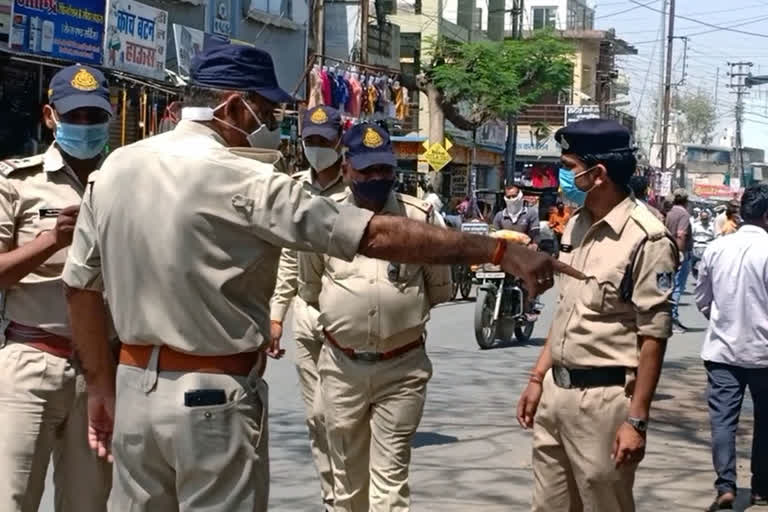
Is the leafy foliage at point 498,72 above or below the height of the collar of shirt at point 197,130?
above

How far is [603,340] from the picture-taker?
511cm

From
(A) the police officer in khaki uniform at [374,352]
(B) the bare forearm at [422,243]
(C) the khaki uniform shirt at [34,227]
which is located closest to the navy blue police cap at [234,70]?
(B) the bare forearm at [422,243]

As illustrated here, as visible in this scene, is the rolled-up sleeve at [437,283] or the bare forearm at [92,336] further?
the rolled-up sleeve at [437,283]

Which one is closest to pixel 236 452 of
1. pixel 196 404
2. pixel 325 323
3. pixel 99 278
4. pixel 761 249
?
pixel 196 404

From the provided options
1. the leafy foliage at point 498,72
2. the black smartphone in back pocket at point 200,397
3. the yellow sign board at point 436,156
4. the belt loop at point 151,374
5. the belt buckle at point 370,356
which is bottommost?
the belt buckle at point 370,356

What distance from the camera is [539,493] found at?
5.37 metres

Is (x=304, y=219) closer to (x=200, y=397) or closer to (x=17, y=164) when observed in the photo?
(x=200, y=397)

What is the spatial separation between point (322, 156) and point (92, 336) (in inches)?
103

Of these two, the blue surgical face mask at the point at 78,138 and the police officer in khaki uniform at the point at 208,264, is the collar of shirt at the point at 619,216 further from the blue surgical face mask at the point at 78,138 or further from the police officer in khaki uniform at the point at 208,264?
the blue surgical face mask at the point at 78,138

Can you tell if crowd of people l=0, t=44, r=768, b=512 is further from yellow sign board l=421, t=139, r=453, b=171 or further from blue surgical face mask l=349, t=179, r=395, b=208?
yellow sign board l=421, t=139, r=453, b=171

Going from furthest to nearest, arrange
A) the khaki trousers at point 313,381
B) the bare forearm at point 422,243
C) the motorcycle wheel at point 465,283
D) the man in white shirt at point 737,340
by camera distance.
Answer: the motorcycle wheel at point 465,283 < the man in white shirt at point 737,340 < the khaki trousers at point 313,381 < the bare forearm at point 422,243

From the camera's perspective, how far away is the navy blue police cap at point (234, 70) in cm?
414

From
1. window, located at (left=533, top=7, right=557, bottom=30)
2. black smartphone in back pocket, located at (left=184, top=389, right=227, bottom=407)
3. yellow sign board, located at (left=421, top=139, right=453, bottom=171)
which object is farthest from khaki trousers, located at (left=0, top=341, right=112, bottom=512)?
window, located at (left=533, top=7, right=557, bottom=30)

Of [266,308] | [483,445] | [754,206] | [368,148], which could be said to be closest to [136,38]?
[483,445]
